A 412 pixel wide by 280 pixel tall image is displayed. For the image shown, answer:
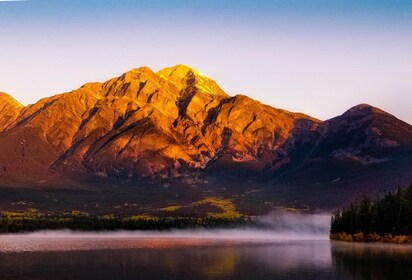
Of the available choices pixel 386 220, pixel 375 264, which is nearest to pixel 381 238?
pixel 386 220

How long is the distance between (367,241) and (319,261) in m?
74.2

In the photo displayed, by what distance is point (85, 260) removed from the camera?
407 feet

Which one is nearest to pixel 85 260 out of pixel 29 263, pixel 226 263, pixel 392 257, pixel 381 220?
pixel 29 263

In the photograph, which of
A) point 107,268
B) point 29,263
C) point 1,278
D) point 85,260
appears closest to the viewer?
point 1,278

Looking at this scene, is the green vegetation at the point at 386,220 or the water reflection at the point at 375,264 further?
the green vegetation at the point at 386,220

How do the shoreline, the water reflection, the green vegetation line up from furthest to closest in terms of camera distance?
the shoreline
the green vegetation
the water reflection

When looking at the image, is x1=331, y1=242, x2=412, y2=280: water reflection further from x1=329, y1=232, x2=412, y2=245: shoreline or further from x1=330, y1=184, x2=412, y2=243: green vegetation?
x1=329, y1=232, x2=412, y2=245: shoreline

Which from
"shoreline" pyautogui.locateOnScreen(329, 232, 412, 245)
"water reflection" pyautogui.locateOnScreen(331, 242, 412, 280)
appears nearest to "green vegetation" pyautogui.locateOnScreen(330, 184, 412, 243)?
"shoreline" pyautogui.locateOnScreen(329, 232, 412, 245)

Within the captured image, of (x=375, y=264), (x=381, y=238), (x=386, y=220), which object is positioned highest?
(x=386, y=220)

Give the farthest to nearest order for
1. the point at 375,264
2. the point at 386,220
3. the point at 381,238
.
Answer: the point at 381,238, the point at 386,220, the point at 375,264

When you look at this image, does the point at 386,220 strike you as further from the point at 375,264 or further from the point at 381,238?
the point at 375,264

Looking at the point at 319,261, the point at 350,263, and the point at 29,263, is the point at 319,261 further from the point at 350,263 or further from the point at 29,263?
the point at 29,263

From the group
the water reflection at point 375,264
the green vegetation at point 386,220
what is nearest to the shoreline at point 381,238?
the green vegetation at point 386,220

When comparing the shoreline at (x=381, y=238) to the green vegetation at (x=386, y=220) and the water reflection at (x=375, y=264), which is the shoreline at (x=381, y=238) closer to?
the green vegetation at (x=386, y=220)
